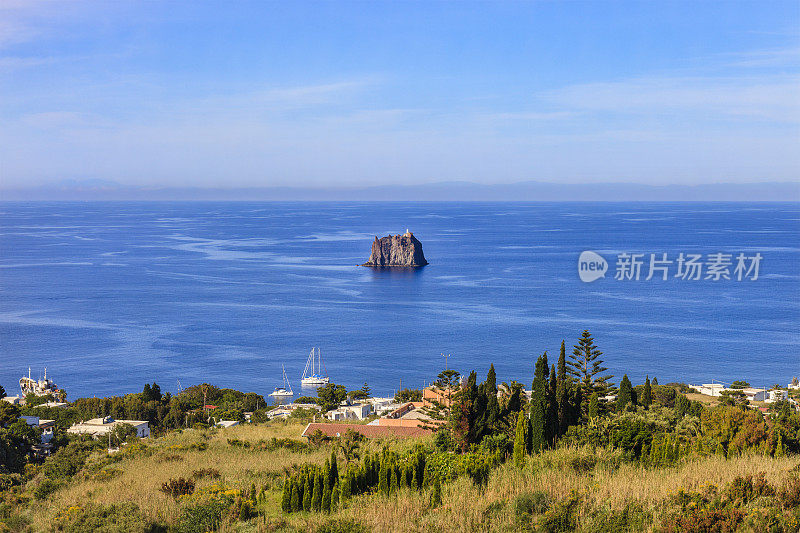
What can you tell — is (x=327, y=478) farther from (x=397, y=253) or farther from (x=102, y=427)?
(x=397, y=253)

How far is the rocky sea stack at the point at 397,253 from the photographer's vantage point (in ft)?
316

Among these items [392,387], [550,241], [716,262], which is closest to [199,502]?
[392,387]

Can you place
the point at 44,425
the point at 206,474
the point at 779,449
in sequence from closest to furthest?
the point at 779,449
the point at 206,474
the point at 44,425

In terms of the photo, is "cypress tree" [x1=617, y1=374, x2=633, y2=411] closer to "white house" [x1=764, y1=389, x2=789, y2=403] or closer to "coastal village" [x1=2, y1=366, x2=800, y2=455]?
"coastal village" [x1=2, y1=366, x2=800, y2=455]

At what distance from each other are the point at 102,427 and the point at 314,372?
18.3 m

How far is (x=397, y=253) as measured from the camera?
97.0 meters

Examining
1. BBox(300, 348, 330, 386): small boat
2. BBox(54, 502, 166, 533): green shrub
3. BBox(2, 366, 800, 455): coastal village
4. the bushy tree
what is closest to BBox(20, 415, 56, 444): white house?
BBox(2, 366, 800, 455): coastal village

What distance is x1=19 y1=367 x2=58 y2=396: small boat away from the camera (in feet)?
131

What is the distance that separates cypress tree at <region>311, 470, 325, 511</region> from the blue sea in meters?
33.1

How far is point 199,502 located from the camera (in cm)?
920

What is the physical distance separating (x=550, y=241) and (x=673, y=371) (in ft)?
269

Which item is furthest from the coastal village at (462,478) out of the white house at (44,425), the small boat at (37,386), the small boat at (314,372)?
the small boat at (314,372)

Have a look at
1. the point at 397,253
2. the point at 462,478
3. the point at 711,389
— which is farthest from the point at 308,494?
the point at 397,253

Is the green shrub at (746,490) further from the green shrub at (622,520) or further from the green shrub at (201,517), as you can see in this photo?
the green shrub at (201,517)
